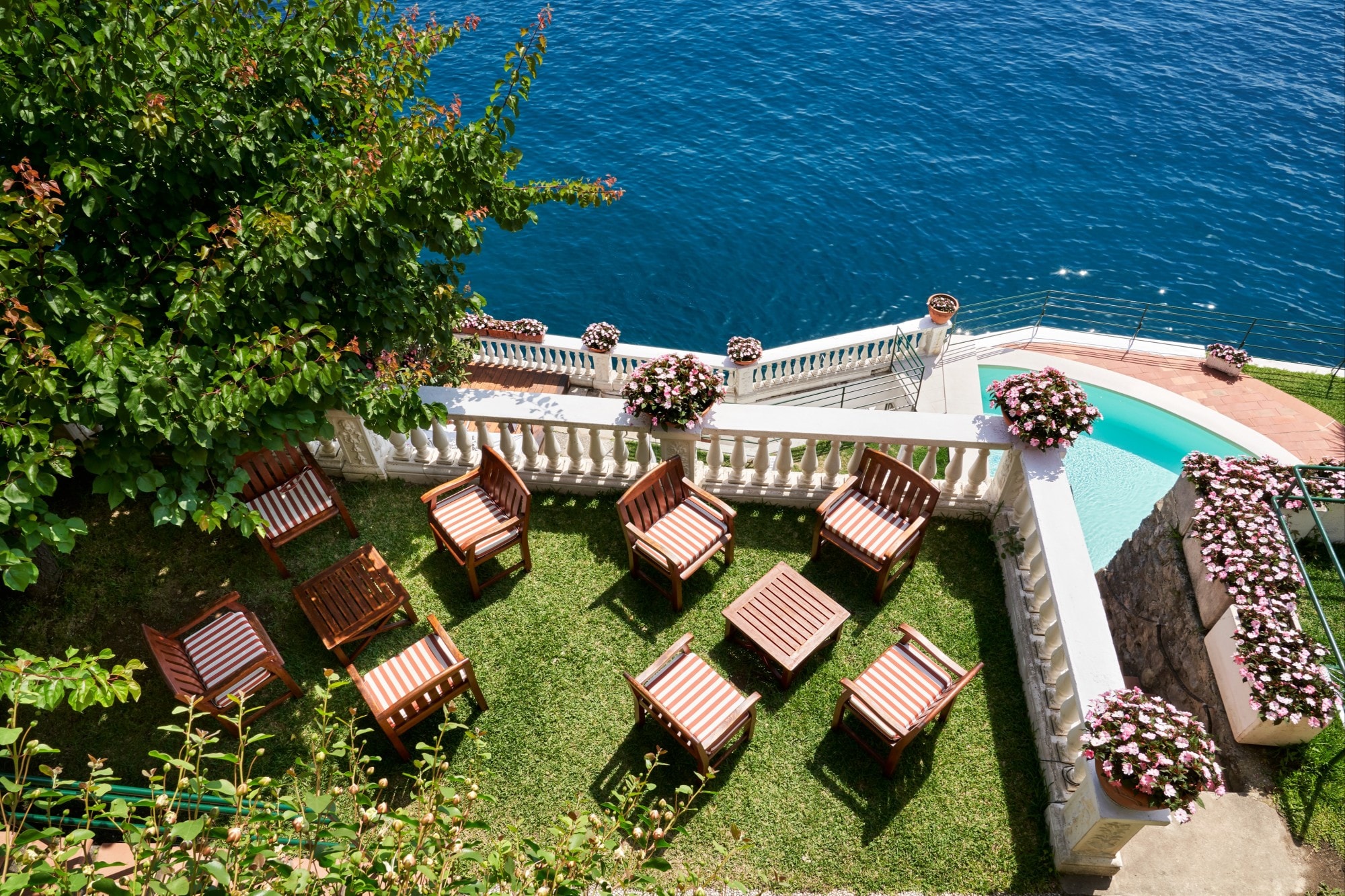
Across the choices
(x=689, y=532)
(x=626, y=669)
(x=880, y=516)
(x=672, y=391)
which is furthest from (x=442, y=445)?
(x=880, y=516)

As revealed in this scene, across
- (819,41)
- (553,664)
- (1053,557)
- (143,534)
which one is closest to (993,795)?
(1053,557)

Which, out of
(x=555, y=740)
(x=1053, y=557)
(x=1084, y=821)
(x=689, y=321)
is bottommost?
(x=689, y=321)

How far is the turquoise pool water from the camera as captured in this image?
11.7 metres

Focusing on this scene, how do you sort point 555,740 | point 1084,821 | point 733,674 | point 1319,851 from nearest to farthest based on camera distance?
point 1084,821 → point 1319,851 → point 555,740 → point 733,674

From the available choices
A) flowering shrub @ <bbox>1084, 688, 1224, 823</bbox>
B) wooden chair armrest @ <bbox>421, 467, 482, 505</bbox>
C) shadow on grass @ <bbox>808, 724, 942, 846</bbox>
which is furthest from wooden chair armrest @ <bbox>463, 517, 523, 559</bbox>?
flowering shrub @ <bbox>1084, 688, 1224, 823</bbox>

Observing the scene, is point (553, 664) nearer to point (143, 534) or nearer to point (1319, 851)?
point (143, 534)

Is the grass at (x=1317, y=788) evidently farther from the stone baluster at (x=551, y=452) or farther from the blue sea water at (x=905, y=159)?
the blue sea water at (x=905, y=159)

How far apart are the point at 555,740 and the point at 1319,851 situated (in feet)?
23.0

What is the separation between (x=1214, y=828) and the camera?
646cm

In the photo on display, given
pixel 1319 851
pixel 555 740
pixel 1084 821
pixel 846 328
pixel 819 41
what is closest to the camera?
pixel 1084 821

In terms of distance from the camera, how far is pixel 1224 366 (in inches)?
602

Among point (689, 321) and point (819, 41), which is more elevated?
point (819, 41)

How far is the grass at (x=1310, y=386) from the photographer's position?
14.5 meters

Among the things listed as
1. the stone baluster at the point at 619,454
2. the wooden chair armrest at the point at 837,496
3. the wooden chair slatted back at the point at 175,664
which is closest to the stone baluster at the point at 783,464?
the wooden chair armrest at the point at 837,496
